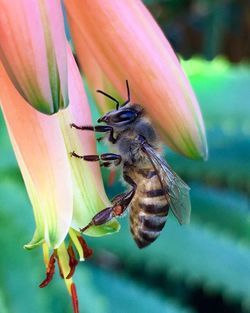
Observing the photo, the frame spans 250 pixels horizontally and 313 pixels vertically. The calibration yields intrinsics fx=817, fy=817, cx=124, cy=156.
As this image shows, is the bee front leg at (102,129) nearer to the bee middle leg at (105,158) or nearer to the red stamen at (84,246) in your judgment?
the bee middle leg at (105,158)

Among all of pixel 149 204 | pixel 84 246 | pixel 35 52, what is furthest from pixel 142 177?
pixel 35 52

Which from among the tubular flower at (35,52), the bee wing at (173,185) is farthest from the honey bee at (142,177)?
the tubular flower at (35,52)

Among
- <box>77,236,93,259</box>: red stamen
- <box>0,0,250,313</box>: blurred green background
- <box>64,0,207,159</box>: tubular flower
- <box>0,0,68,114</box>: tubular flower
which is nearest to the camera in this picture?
<box>0,0,68,114</box>: tubular flower

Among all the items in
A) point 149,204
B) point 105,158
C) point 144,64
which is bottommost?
point 149,204

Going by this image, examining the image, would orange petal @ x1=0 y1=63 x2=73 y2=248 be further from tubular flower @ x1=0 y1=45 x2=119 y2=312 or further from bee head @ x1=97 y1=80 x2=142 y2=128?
bee head @ x1=97 y1=80 x2=142 y2=128

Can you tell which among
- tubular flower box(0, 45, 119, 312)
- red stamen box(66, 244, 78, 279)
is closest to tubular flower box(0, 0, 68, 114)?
tubular flower box(0, 45, 119, 312)

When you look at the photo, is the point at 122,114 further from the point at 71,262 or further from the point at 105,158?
the point at 71,262
